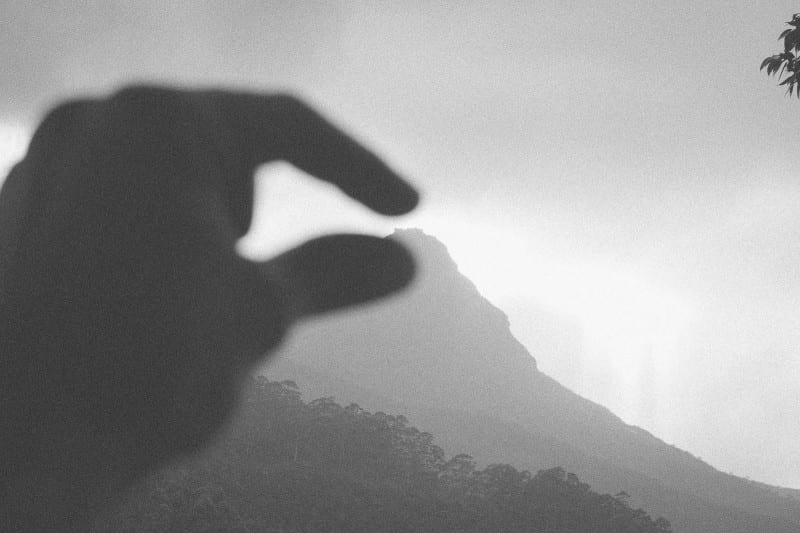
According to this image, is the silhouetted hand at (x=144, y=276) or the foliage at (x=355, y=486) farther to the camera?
the foliage at (x=355, y=486)

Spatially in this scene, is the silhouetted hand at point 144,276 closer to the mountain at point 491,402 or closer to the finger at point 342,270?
the finger at point 342,270

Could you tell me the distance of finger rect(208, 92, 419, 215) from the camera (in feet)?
3.65

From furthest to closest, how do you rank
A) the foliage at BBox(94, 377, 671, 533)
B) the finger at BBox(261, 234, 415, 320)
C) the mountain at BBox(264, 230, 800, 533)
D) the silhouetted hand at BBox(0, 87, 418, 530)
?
the mountain at BBox(264, 230, 800, 533) < the foliage at BBox(94, 377, 671, 533) < the finger at BBox(261, 234, 415, 320) < the silhouetted hand at BBox(0, 87, 418, 530)

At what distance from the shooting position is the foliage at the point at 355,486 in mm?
25703

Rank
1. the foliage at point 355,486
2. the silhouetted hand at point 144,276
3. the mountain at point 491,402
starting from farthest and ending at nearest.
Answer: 1. the mountain at point 491,402
2. the foliage at point 355,486
3. the silhouetted hand at point 144,276

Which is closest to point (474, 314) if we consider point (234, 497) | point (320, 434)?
point (320, 434)

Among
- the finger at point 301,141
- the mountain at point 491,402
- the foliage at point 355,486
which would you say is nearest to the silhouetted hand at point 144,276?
the finger at point 301,141

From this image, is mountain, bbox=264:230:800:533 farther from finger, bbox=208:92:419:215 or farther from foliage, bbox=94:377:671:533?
finger, bbox=208:92:419:215

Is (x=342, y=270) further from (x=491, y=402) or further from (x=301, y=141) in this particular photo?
(x=491, y=402)

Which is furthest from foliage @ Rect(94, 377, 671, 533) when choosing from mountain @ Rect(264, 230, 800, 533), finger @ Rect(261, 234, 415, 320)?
mountain @ Rect(264, 230, 800, 533)

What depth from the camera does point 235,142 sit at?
1103 millimetres

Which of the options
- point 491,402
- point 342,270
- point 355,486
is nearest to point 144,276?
point 342,270

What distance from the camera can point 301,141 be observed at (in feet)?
3.72

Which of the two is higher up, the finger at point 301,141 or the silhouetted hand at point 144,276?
the finger at point 301,141
